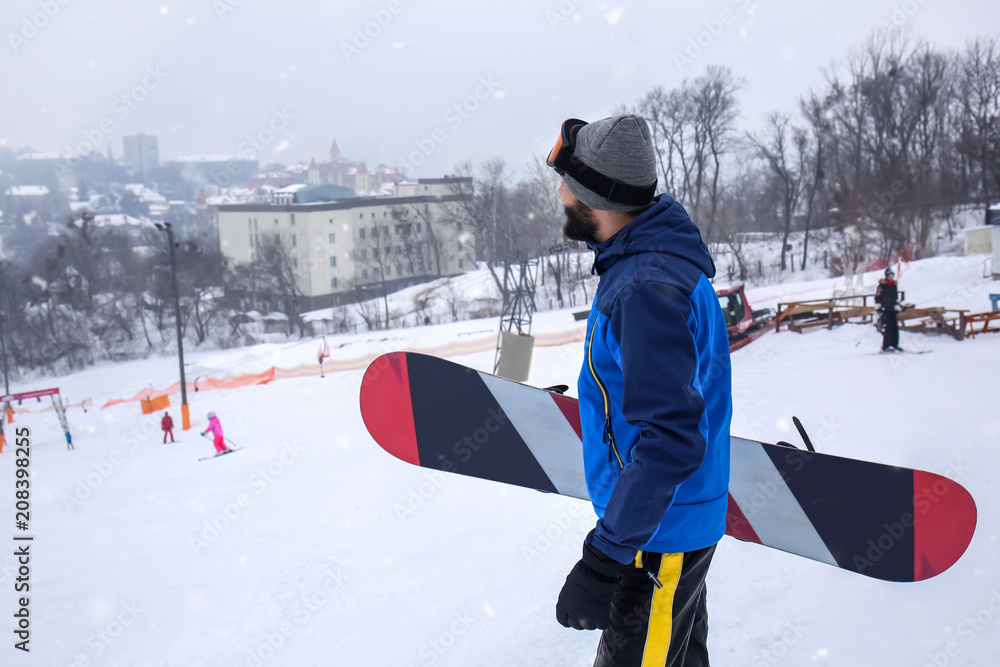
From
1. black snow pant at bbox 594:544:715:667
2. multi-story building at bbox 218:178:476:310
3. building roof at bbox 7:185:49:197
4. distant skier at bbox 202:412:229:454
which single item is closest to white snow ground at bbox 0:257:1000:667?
black snow pant at bbox 594:544:715:667

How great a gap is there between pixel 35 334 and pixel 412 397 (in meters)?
59.9

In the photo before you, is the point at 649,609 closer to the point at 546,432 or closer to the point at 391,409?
the point at 546,432

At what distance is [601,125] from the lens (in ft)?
5.50

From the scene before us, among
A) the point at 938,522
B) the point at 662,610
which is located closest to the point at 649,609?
the point at 662,610

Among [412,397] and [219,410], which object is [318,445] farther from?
[219,410]

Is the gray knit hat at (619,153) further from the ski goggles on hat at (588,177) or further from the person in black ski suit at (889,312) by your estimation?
the person in black ski suit at (889,312)

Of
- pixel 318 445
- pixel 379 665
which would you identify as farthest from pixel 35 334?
pixel 379 665

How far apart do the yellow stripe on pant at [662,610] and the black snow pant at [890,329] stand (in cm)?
1146

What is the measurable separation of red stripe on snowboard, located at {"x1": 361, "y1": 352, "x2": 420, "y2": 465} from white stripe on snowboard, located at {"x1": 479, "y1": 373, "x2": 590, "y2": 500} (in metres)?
0.49

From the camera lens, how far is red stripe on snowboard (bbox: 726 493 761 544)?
279 cm

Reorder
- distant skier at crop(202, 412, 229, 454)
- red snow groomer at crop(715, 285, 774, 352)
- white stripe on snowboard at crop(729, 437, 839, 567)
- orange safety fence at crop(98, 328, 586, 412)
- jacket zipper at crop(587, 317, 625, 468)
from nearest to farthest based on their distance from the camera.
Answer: jacket zipper at crop(587, 317, 625, 468), white stripe on snowboard at crop(729, 437, 839, 567), distant skier at crop(202, 412, 229, 454), red snow groomer at crop(715, 285, 774, 352), orange safety fence at crop(98, 328, 586, 412)

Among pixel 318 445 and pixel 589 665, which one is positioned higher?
pixel 589 665

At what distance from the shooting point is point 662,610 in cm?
165

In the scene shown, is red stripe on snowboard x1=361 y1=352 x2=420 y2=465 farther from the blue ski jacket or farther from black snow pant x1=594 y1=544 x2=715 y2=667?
black snow pant x1=594 y1=544 x2=715 y2=667
